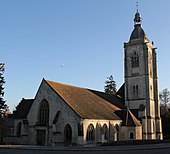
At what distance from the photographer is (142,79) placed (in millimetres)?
51281

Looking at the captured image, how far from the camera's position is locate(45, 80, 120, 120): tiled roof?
37125 millimetres

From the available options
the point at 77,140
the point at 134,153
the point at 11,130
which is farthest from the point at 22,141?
the point at 134,153

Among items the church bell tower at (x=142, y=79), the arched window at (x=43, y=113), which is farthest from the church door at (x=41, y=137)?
the church bell tower at (x=142, y=79)

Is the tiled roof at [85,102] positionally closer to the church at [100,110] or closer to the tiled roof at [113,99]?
the church at [100,110]

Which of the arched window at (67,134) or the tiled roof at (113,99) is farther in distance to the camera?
the tiled roof at (113,99)

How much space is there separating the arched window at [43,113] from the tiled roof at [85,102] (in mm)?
2953

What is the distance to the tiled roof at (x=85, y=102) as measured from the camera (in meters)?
37.1

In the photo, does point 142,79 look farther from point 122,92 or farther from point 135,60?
point 122,92

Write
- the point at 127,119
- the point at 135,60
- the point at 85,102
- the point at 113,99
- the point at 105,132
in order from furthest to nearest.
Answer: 1. the point at 135,60
2. the point at 113,99
3. the point at 127,119
4. the point at 85,102
5. the point at 105,132

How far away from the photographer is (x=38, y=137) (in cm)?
3903

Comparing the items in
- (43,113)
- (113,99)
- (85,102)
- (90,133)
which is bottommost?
(90,133)

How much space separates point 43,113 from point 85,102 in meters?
6.66

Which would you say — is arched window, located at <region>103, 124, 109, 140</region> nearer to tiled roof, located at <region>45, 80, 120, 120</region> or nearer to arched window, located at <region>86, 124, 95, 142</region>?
tiled roof, located at <region>45, 80, 120, 120</region>

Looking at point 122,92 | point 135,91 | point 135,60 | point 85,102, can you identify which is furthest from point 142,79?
point 85,102
